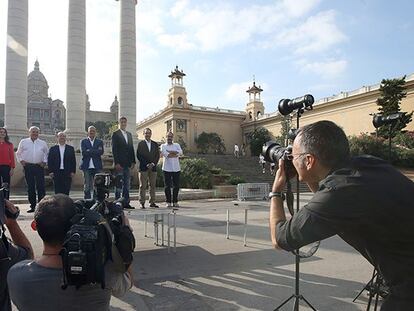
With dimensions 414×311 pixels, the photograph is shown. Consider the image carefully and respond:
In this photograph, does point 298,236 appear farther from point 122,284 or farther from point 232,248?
point 232,248

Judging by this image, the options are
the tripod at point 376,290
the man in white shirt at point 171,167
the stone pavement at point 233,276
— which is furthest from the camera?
the man in white shirt at point 171,167

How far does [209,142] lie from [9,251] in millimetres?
64959

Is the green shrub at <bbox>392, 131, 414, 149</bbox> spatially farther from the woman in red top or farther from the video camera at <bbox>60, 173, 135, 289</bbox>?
the video camera at <bbox>60, 173, 135, 289</bbox>

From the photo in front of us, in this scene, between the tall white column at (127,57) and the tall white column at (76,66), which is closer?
the tall white column at (76,66)

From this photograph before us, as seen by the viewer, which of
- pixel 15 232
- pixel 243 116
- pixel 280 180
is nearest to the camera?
pixel 280 180

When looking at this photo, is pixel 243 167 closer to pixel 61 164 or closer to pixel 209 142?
pixel 209 142

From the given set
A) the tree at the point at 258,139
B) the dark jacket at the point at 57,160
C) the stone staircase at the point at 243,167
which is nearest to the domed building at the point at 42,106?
the tree at the point at 258,139

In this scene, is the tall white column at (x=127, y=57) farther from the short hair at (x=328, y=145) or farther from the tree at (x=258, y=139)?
the tree at (x=258, y=139)

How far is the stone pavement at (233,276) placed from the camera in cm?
436

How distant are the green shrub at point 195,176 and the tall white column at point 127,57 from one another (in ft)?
19.6

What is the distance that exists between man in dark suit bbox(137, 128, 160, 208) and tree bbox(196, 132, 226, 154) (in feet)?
188

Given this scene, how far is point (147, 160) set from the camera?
9.65m

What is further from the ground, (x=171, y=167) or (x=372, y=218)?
(x=171, y=167)

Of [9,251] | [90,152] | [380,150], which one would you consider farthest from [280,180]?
[380,150]
